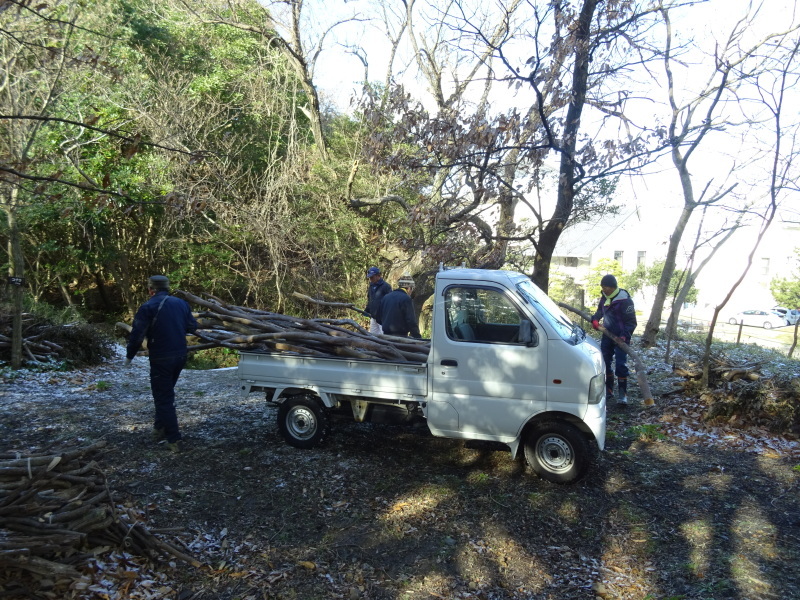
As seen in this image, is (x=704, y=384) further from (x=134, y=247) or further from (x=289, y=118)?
(x=134, y=247)

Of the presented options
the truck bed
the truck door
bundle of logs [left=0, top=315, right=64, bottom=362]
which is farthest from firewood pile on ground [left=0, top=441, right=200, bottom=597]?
bundle of logs [left=0, top=315, right=64, bottom=362]

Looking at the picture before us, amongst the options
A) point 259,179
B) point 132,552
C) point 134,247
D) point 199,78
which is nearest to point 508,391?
Answer: point 132,552

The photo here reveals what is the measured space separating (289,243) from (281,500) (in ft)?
41.7

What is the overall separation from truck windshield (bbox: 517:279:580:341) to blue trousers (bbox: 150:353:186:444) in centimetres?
361

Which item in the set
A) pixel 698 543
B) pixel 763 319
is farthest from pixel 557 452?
pixel 763 319

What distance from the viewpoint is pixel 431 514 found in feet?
16.2

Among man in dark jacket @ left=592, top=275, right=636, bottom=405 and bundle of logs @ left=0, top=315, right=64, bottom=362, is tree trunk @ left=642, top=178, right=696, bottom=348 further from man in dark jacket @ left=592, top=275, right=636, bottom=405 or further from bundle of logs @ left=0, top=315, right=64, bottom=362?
bundle of logs @ left=0, top=315, right=64, bottom=362

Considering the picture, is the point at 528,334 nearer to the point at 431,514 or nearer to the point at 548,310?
the point at 548,310

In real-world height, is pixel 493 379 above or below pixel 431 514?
above

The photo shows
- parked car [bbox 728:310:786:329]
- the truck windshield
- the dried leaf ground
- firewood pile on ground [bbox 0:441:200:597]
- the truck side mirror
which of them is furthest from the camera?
parked car [bbox 728:310:786:329]

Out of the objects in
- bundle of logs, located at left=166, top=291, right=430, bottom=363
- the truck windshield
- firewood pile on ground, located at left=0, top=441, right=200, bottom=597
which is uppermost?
the truck windshield

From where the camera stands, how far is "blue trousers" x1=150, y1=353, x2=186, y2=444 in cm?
605

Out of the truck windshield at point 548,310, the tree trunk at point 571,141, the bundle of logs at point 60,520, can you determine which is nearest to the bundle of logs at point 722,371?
the tree trunk at point 571,141

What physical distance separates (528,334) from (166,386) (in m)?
3.76
